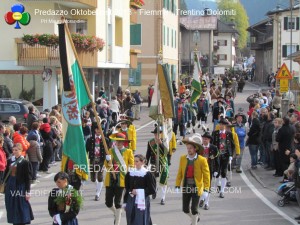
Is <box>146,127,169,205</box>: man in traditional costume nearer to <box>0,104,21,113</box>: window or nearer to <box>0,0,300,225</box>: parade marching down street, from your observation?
<box>0,0,300,225</box>: parade marching down street

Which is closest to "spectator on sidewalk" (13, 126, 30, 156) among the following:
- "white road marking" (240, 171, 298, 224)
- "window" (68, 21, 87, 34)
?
"white road marking" (240, 171, 298, 224)

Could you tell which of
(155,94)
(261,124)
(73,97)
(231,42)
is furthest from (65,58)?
(231,42)

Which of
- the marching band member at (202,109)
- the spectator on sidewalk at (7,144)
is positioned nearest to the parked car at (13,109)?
the marching band member at (202,109)

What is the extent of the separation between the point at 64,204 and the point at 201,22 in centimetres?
9419

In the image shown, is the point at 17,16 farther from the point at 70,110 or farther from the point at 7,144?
the point at 70,110

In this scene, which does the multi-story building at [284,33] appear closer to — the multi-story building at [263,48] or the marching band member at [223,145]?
the multi-story building at [263,48]

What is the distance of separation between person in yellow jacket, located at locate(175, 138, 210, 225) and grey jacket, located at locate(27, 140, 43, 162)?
6025 millimetres

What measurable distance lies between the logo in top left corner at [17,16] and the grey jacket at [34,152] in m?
14.4

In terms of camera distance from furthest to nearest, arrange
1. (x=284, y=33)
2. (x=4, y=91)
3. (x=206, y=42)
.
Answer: (x=206, y=42), (x=284, y=33), (x=4, y=91)

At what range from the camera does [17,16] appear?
102 ft

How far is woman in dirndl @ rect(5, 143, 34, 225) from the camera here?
11875 mm

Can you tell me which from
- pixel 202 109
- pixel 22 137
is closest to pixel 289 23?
pixel 202 109

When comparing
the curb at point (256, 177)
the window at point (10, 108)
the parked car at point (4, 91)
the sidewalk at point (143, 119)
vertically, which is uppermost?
the parked car at point (4, 91)

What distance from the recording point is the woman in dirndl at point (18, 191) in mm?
11875
